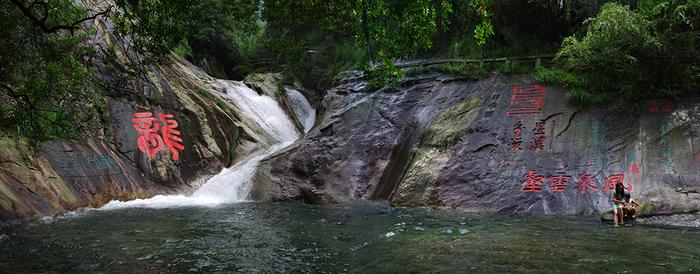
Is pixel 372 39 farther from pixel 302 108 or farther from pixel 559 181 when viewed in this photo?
pixel 302 108

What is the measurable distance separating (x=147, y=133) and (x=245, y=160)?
9.72ft

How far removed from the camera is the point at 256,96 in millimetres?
20094

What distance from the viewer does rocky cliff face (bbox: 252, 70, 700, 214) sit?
9398mm

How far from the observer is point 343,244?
701 centimetres

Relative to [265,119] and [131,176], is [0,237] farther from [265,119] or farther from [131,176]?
[265,119]

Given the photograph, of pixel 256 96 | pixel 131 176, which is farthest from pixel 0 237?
pixel 256 96

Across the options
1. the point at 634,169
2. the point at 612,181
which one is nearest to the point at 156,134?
the point at 612,181

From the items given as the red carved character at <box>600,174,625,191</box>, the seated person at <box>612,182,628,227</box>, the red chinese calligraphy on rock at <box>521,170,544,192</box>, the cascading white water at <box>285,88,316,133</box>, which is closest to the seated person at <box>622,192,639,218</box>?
the seated person at <box>612,182,628,227</box>

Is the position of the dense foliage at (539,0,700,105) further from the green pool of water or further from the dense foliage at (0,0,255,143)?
the dense foliage at (0,0,255,143)

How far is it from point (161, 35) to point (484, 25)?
12.3 ft

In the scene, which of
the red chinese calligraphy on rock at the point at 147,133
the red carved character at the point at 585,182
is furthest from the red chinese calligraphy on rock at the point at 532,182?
the red chinese calligraphy on rock at the point at 147,133

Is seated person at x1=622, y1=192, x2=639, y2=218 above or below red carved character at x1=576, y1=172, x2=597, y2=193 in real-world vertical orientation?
below

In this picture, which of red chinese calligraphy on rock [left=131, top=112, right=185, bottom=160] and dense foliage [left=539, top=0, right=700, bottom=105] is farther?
red chinese calligraphy on rock [left=131, top=112, right=185, bottom=160]

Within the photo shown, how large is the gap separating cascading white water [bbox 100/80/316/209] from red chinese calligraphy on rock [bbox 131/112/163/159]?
1.45 m
